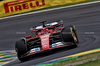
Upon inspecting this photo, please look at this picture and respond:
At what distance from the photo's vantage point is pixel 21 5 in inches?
639

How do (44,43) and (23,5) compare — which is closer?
(44,43)

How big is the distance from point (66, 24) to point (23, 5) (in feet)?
16.3

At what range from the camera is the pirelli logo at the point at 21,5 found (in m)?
16.1

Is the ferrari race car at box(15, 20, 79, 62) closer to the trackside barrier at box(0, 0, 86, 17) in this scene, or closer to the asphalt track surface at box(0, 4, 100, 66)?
the asphalt track surface at box(0, 4, 100, 66)

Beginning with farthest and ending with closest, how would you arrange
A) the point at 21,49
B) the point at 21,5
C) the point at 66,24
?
the point at 21,5, the point at 66,24, the point at 21,49

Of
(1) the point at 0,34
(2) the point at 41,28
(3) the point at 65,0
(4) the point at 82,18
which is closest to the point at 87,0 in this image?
(3) the point at 65,0

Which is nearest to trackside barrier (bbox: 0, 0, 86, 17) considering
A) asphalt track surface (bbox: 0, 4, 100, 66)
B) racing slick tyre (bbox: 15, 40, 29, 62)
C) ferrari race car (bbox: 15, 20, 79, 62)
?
asphalt track surface (bbox: 0, 4, 100, 66)

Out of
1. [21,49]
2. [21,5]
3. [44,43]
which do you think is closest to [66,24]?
[44,43]

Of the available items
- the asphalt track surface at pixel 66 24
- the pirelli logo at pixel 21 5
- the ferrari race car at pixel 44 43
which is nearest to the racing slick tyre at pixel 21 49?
the ferrari race car at pixel 44 43

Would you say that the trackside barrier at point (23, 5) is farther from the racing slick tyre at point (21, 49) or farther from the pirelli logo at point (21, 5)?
the racing slick tyre at point (21, 49)

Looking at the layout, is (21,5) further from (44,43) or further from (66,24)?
(44,43)

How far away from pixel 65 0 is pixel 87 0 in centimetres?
166

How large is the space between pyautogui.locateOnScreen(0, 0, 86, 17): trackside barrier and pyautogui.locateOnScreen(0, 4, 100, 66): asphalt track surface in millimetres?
998

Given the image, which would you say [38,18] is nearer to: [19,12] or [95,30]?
[19,12]
